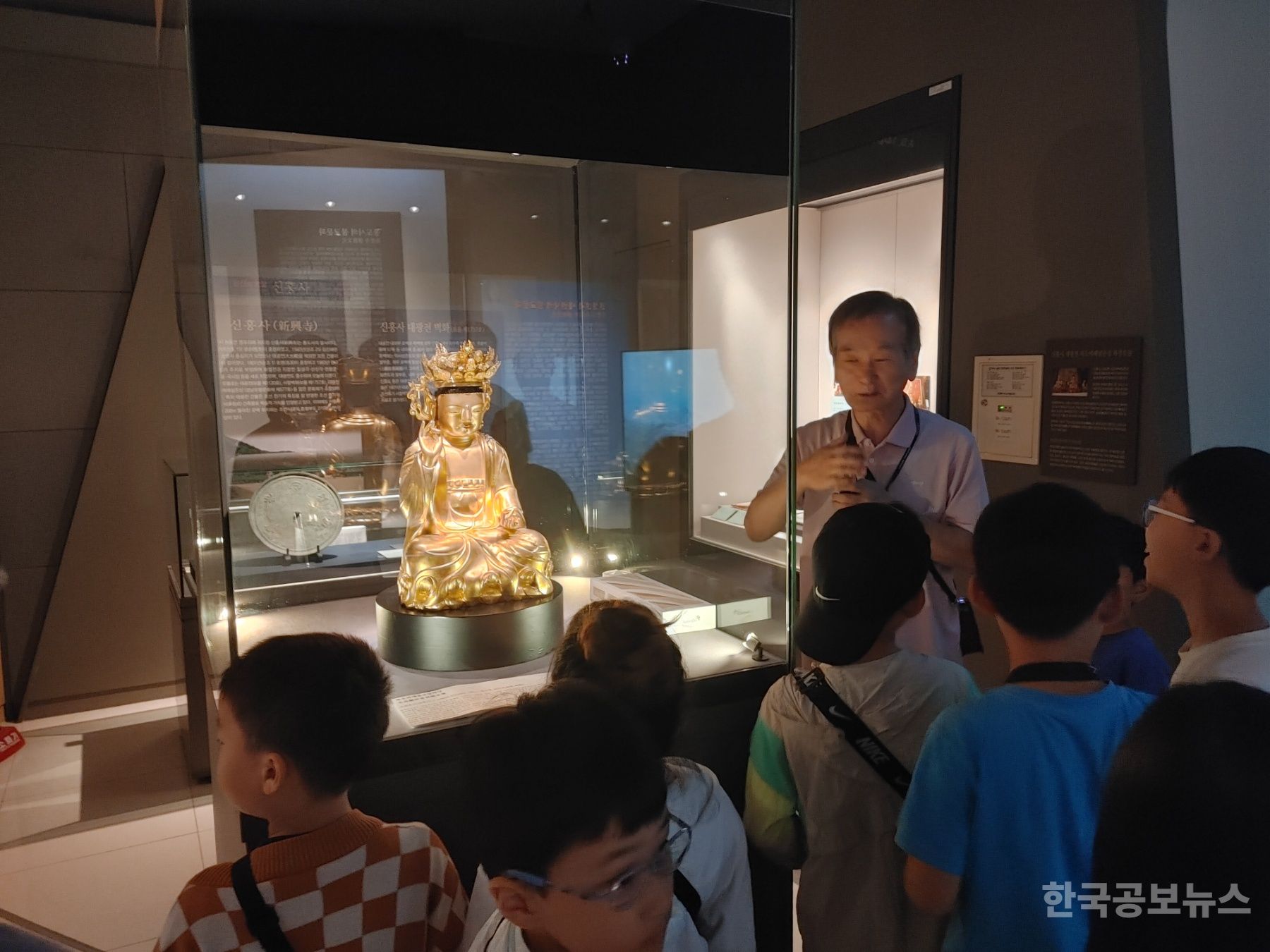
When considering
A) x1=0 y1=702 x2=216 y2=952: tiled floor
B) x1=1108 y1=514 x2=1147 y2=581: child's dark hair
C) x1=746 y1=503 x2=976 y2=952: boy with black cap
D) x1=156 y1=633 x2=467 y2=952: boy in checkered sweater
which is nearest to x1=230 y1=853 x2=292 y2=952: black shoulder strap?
x1=156 y1=633 x2=467 y2=952: boy in checkered sweater

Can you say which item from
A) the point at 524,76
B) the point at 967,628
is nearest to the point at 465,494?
the point at 524,76

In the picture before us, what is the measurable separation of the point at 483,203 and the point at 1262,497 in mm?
2954

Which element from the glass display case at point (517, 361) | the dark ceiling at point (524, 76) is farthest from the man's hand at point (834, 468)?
the dark ceiling at point (524, 76)

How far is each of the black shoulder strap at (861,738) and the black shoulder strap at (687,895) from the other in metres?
0.42

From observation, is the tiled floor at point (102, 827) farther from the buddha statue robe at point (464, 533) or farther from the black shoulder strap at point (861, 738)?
the black shoulder strap at point (861, 738)

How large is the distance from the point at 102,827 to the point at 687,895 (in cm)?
338

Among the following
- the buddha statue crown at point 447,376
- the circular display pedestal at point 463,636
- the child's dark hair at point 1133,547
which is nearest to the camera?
the child's dark hair at point 1133,547

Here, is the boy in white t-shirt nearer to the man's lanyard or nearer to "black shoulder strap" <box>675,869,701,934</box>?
the man's lanyard

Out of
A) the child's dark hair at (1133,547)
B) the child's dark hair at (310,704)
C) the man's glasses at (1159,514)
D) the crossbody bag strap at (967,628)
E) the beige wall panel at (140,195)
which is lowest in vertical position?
the crossbody bag strap at (967,628)

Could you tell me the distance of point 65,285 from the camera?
455cm

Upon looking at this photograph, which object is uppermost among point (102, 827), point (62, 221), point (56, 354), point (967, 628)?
point (62, 221)

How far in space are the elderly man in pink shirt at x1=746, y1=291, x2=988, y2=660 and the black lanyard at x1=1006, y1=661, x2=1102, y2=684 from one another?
2.57ft

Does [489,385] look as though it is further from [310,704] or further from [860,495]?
[310,704]

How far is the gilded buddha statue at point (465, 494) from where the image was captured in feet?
9.63
